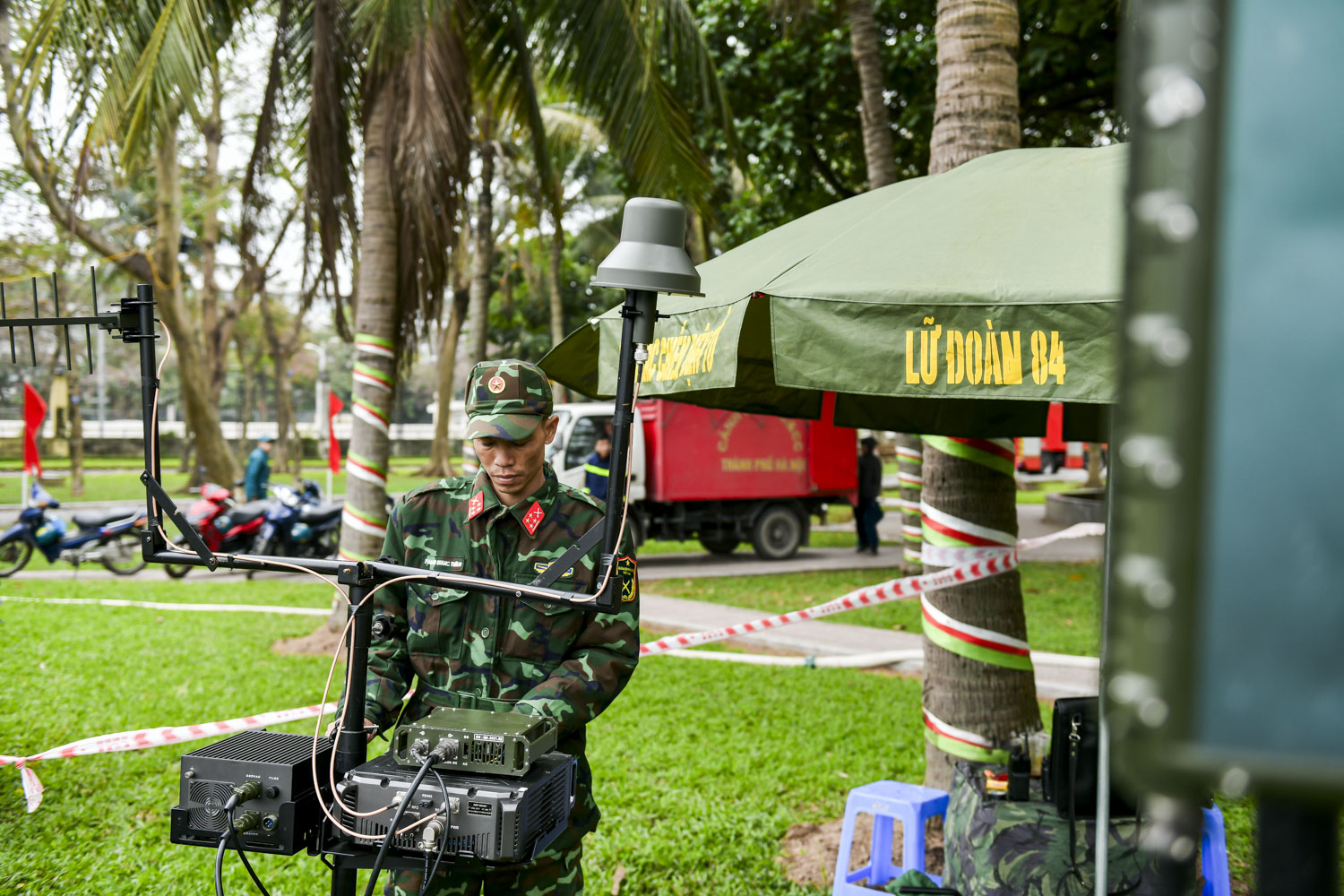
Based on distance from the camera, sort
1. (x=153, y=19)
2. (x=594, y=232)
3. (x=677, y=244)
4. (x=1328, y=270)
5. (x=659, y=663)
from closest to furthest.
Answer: (x=1328, y=270) → (x=677, y=244) → (x=153, y=19) → (x=659, y=663) → (x=594, y=232)

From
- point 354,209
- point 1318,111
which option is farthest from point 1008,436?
point 354,209

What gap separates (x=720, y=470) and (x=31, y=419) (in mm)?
9493

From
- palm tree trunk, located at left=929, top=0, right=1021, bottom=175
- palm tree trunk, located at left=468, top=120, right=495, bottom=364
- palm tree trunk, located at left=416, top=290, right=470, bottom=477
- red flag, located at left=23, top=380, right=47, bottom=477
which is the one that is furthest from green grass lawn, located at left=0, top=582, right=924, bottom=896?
palm tree trunk, located at left=416, top=290, right=470, bottom=477

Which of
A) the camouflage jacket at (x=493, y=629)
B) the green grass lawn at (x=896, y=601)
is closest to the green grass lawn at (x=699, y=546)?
the green grass lawn at (x=896, y=601)

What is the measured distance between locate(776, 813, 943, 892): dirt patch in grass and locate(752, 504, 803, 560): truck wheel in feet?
36.6

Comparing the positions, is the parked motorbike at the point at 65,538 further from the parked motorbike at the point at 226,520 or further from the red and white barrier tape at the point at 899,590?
the red and white barrier tape at the point at 899,590

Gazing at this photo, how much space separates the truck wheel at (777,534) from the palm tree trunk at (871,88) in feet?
25.4

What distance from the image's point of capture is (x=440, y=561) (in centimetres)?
275

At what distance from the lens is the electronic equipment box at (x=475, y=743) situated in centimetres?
211

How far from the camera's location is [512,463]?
2770 millimetres

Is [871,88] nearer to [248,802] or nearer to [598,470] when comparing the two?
[598,470]

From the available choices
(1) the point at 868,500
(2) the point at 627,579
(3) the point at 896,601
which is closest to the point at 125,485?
(1) the point at 868,500

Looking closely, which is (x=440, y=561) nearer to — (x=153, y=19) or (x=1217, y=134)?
(x=1217, y=134)

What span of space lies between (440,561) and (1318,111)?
2.45 metres
